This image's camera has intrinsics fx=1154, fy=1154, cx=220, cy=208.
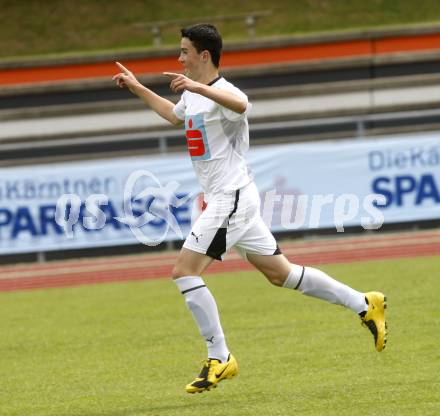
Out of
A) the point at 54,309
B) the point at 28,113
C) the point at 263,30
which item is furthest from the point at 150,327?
the point at 263,30

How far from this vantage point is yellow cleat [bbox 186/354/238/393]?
6.84 meters

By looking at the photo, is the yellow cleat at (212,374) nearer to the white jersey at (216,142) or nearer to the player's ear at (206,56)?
the white jersey at (216,142)

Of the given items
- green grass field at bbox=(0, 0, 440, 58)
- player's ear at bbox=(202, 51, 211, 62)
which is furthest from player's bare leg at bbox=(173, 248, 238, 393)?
green grass field at bbox=(0, 0, 440, 58)

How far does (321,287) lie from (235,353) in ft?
5.48

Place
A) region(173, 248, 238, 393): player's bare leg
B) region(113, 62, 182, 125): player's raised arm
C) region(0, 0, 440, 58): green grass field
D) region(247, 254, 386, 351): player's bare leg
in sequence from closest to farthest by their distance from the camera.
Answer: region(173, 248, 238, 393): player's bare leg < region(247, 254, 386, 351): player's bare leg < region(113, 62, 182, 125): player's raised arm < region(0, 0, 440, 58): green grass field

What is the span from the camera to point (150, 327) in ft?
35.0

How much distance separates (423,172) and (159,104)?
1035cm

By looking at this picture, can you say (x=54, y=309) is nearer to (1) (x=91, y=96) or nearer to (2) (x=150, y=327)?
(2) (x=150, y=327)

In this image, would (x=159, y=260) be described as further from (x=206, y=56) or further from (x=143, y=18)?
(x=143, y=18)

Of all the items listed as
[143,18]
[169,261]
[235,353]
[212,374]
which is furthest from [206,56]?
[143,18]

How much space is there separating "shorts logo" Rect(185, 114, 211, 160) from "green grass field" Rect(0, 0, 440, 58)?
2292 centimetres

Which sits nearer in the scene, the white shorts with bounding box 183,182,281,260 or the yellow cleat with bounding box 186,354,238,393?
the yellow cleat with bounding box 186,354,238,393

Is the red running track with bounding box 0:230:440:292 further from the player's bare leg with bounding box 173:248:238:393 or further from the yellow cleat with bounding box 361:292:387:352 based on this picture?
the player's bare leg with bounding box 173:248:238:393

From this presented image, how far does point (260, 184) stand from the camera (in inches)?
701
